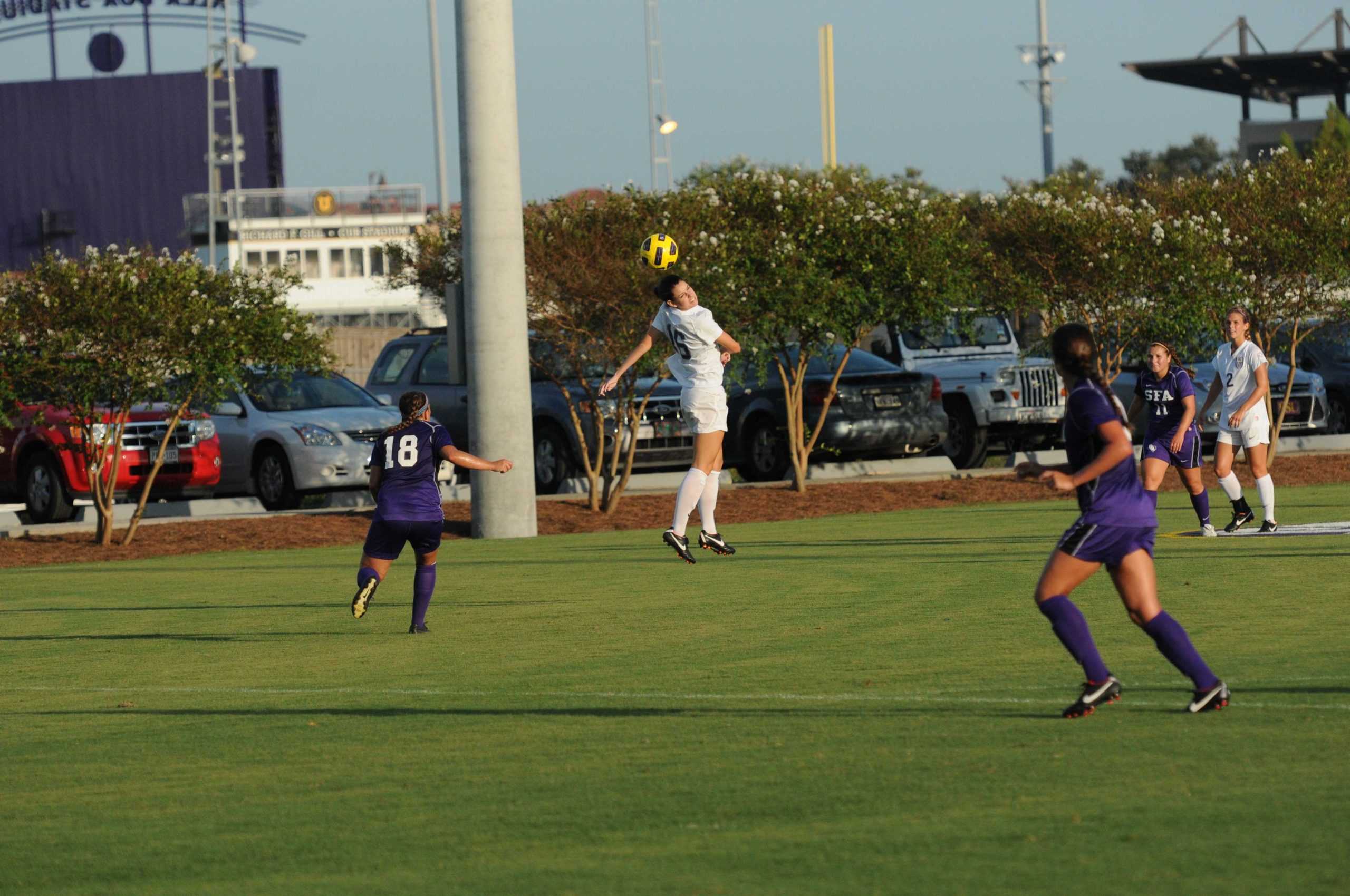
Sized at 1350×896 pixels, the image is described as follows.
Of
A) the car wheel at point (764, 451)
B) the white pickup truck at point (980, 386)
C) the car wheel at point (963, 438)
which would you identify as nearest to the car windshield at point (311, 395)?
the car wheel at point (764, 451)

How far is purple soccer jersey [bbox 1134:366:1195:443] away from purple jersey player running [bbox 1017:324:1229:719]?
341 inches

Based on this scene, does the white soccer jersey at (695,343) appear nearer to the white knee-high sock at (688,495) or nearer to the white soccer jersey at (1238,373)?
the white knee-high sock at (688,495)

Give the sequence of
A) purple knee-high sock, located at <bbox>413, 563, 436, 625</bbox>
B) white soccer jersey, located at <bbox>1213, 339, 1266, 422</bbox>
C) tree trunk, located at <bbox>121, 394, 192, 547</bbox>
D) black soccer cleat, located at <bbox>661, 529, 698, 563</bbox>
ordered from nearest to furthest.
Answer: purple knee-high sock, located at <bbox>413, 563, 436, 625</bbox>, black soccer cleat, located at <bbox>661, 529, 698, 563</bbox>, white soccer jersey, located at <bbox>1213, 339, 1266, 422</bbox>, tree trunk, located at <bbox>121, 394, 192, 547</bbox>

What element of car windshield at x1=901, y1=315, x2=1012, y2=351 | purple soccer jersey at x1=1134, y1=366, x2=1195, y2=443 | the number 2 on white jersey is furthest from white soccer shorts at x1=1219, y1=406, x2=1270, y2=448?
car windshield at x1=901, y1=315, x2=1012, y2=351

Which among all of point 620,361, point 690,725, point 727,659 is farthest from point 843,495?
point 690,725

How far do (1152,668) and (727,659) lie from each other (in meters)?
2.21

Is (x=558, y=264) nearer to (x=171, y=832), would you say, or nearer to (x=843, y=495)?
(x=843, y=495)

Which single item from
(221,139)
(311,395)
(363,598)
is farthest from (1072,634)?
(221,139)

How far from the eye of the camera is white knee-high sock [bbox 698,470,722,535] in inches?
554

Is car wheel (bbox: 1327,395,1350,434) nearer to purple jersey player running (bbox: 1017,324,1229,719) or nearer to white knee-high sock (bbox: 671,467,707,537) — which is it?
white knee-high sock (bbox: 671,467,707,537)

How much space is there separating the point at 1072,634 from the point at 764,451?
19.1m

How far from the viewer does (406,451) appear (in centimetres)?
1184

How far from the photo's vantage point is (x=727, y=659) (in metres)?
10.2

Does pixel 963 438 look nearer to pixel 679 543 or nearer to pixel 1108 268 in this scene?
pixel 1108 268
